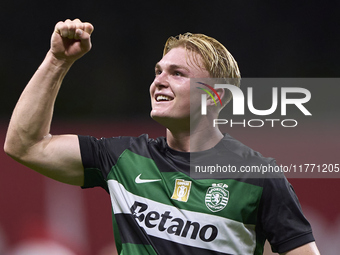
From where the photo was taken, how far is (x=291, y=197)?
85.4 inches

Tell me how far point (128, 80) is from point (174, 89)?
275 cm

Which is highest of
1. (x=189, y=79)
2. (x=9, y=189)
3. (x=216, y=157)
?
(x=189, y=79)

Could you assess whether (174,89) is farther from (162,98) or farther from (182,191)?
(182,191)

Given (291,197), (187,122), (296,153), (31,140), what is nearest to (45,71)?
(31,140)

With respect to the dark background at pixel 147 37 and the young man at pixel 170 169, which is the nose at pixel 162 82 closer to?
the young man at pixel 170 169

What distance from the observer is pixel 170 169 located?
91.7 inches

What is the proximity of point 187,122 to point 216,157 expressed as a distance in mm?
212

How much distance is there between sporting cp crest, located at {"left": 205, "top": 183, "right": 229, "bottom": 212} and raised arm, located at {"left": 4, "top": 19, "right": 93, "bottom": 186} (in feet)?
1.97

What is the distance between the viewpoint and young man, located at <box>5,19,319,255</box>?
2176 mm

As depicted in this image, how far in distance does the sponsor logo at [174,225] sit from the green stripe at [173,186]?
2.3 inches

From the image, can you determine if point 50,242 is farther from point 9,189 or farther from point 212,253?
point 212,253

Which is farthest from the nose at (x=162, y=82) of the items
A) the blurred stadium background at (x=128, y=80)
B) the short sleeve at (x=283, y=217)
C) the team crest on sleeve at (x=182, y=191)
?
the blurred stadium background at (x=128, y=80)

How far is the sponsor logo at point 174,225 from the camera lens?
2.19 metres

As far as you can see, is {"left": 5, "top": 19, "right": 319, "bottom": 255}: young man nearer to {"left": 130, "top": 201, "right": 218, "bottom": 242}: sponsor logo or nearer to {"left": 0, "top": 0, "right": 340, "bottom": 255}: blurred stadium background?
{"left": 130, "top": 201, "right": 218, "bottom": 242}: sponsor logo
